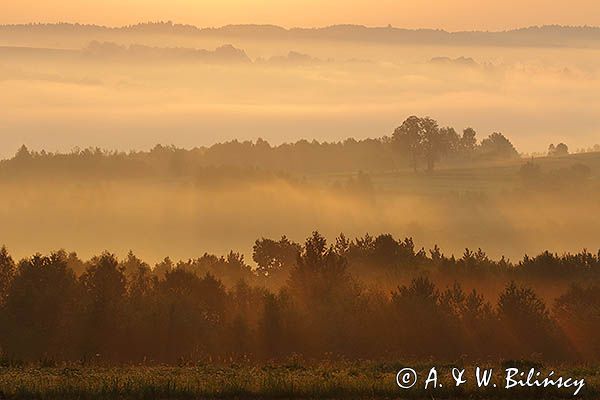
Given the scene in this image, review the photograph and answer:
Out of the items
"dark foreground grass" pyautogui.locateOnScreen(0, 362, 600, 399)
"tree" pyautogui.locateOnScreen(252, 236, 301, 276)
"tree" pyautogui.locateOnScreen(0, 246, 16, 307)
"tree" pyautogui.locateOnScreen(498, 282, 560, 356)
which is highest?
"tree" pyautogui.locateOnScreen(252, 236, 301, 276)

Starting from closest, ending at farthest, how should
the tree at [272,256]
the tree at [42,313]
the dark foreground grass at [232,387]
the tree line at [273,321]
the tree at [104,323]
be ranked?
the dark foreground grass at [232,387] → the tree at [42,313] → the tree at [104,323] → the tree line at [273,321] → the tree at [272,256]

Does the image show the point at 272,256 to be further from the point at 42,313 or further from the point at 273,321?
the point at 42,313

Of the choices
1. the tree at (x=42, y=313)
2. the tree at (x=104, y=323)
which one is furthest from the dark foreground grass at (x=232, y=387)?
the tree at (x=104, y=323)

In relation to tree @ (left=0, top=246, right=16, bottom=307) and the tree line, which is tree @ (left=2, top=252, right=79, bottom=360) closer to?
the tree line

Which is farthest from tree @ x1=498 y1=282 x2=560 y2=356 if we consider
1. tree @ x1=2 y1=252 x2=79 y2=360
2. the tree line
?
tree @ x1=2 y1=252 x2=79 y2=360

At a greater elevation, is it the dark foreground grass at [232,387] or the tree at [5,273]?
the tree at [5,273]

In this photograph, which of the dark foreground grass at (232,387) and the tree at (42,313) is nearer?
the dark foreground grass at (232,387)

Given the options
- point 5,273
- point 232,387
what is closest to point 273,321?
point 5,273

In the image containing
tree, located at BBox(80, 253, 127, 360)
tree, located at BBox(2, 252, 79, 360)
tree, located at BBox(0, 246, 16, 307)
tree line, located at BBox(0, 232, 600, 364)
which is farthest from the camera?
tree, located at BBox(0, 246, 16, 307)

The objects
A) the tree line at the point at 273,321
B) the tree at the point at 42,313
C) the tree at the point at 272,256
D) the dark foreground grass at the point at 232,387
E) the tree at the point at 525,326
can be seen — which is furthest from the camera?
the tree at the point at 272,256

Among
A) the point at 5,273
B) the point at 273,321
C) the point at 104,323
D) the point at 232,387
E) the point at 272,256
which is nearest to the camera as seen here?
the point at 232,387

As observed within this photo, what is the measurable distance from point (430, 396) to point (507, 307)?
55.2 metres

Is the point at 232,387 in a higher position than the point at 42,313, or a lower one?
lower

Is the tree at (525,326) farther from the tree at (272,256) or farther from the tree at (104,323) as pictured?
the tree at (272,256)
